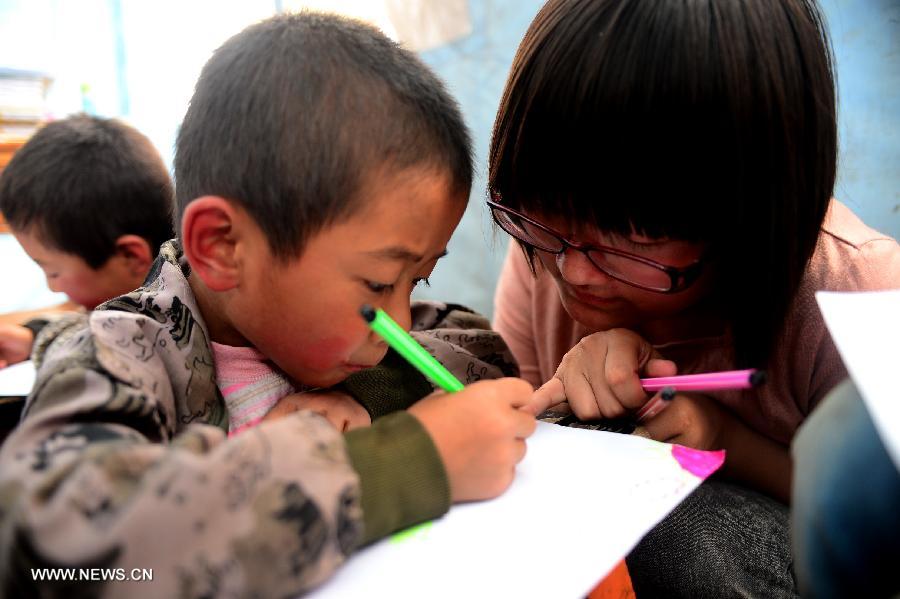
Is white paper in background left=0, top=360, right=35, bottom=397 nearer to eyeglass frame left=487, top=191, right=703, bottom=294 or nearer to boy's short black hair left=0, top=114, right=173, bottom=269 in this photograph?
boy's short black hair left=0, top=114, right=173, bottom=269

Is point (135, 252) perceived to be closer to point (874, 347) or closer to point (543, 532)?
point (543, 532)

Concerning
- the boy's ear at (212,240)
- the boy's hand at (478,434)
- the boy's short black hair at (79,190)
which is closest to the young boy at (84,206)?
the boy's short black hair at (79,190)

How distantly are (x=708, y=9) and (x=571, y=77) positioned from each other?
0.41 ft

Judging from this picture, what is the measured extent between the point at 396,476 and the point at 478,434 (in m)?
0.08

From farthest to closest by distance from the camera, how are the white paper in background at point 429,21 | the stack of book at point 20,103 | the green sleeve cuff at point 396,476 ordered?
the stack of book at point 20,103
the white paper in background at point 429,21
the green sleeve cuff at point 396,476

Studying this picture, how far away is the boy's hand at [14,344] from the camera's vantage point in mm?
1240

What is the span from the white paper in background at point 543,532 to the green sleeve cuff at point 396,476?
0.01 metres

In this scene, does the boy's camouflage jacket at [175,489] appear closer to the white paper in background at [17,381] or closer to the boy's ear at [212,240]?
the boy's ear at [212,240]

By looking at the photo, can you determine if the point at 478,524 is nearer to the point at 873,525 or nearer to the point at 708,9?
the point at 873,525

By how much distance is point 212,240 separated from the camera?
0.63m

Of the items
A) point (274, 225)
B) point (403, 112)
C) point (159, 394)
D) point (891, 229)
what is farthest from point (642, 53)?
point (891, 229)

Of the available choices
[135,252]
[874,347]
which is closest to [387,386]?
[874,347]

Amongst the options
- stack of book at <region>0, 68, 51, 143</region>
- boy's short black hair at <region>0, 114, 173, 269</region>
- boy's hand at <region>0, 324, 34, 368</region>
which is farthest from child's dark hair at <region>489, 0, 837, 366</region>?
stack of book at <region>0, 68, 51, 143</region>

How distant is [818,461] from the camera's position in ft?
1.14
